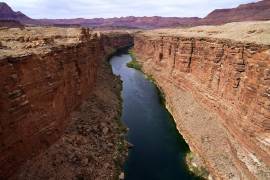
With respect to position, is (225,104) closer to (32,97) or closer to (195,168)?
(195,168)

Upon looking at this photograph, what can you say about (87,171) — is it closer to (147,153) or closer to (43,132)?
(43,132)

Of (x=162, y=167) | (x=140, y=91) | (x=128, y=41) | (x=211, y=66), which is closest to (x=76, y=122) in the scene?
(x=162, y=167)

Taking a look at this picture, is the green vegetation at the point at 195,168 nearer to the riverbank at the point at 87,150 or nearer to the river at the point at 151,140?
the river at the point at 151,140

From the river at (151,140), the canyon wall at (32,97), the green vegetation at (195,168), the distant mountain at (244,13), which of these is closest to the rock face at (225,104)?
the green vegetation at (195,168)

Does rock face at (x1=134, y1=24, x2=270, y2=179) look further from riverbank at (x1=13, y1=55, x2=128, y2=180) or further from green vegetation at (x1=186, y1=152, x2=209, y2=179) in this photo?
riverbank at (x1=13, y1=55, x2=128, y2=180)

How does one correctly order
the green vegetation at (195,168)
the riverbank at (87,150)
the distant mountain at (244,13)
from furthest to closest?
the distant mountain at (244,13) < the green vegetation at (195,168) < the riverbank at (87,150)
